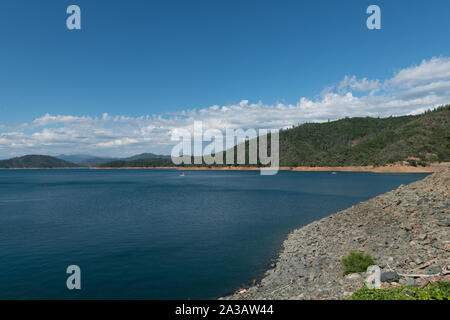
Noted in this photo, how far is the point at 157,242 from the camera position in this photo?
82.3 ft

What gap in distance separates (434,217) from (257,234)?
1502 cm

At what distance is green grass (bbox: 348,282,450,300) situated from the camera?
24.3 ft

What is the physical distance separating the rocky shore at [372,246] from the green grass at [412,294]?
1775mm

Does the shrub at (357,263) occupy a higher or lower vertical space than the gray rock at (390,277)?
lower

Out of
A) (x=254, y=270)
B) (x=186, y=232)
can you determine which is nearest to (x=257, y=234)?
(x=186, y=232)

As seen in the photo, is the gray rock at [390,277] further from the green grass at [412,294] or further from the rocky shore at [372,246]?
the green grass at [412,294]

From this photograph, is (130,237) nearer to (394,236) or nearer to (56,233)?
(56,233)

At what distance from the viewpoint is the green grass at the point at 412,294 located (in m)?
7.42

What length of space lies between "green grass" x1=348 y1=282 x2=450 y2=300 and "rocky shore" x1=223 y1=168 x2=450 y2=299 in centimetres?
178

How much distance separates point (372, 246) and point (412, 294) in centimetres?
1043

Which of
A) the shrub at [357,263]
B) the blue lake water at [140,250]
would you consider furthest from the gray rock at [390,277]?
the blue lake water at [140,250]

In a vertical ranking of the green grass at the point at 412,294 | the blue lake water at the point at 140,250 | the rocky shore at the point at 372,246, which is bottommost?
the blue lake water at the point at 140,250
